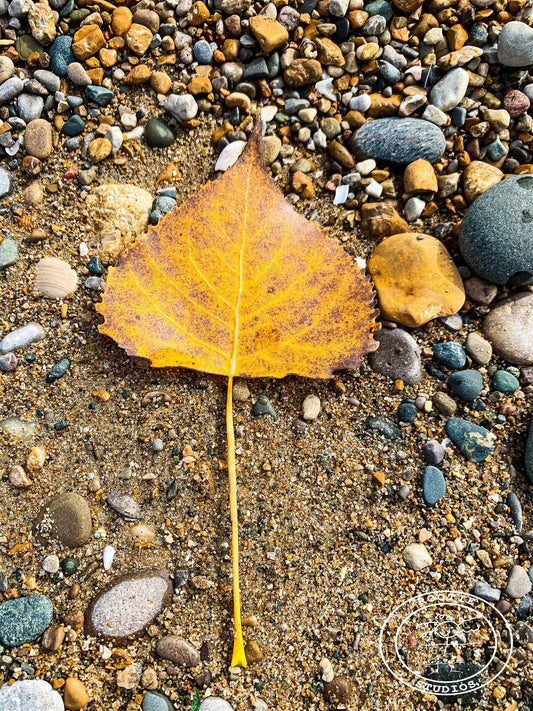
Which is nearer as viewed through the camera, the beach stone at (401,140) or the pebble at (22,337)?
the pebble at (22,337)

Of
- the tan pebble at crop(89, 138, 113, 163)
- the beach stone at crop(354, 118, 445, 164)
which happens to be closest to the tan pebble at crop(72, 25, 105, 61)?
the tan pebble at crop(89, 138, 113, 163)

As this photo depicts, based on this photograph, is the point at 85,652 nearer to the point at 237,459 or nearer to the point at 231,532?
the point at 231,532

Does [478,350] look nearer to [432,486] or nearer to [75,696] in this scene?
[432,486]

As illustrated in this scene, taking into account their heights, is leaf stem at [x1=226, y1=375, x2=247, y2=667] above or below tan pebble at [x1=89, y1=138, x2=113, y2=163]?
below

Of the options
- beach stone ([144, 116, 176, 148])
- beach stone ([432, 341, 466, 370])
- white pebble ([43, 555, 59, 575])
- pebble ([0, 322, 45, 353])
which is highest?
beach stone ([144, 116, 176, 148])

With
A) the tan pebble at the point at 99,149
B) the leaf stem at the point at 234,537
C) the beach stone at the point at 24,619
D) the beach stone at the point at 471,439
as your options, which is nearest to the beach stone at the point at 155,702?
the leaf stem at the point at 234,537

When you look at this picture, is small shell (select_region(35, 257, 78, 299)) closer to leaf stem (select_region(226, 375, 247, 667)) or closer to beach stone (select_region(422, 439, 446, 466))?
leaf stem (select_region(226, 375, 247, 667))

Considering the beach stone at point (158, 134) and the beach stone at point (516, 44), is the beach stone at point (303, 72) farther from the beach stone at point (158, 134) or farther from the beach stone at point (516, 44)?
the beach stone at point (516, 44)
